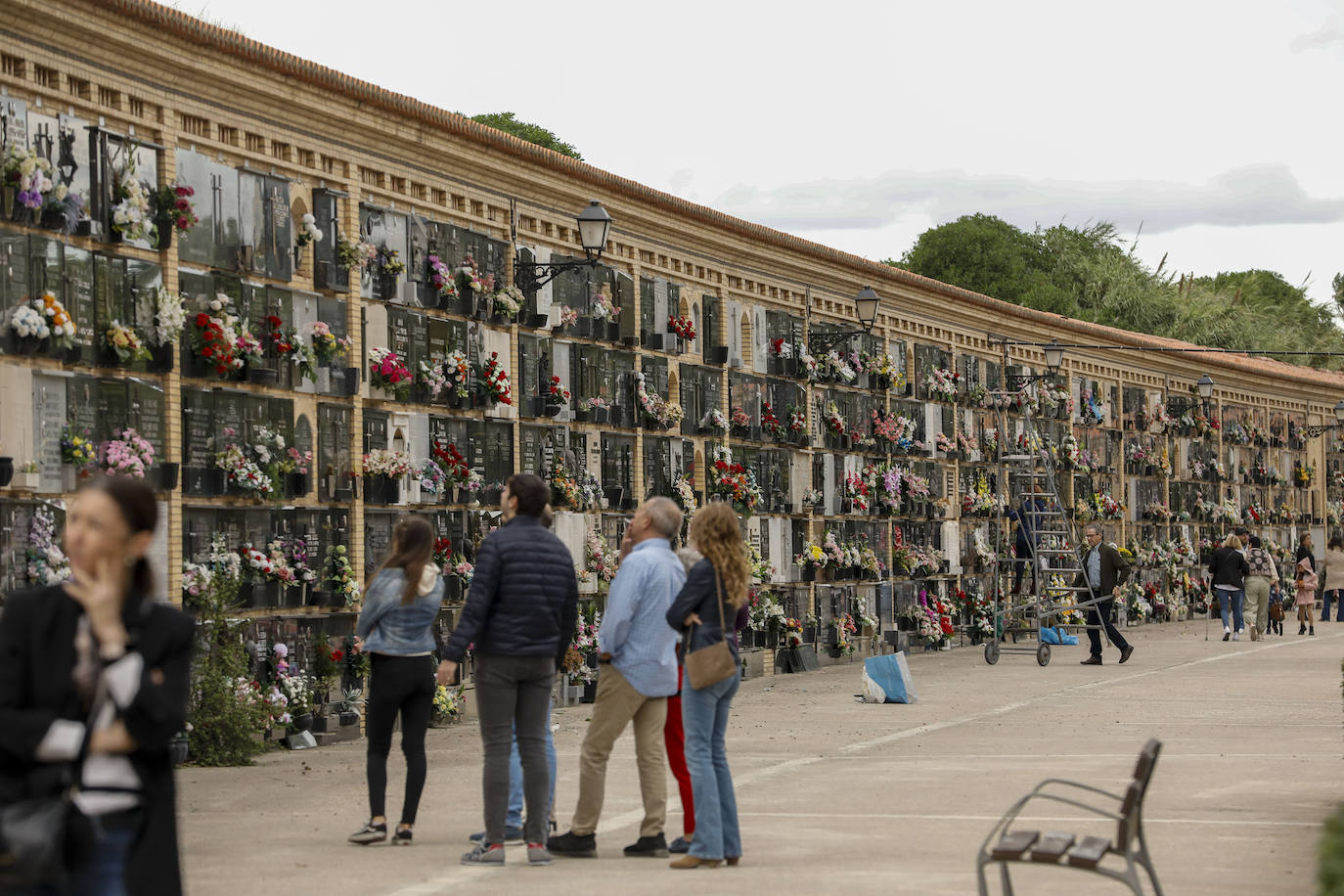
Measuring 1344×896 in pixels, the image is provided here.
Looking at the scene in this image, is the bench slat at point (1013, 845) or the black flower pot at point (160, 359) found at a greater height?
the black flower pot at point (160, 359)

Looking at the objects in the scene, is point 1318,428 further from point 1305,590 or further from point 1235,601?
point 1235,601

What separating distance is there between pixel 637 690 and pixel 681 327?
42.5ft

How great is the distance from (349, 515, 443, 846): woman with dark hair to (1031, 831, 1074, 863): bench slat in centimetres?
379

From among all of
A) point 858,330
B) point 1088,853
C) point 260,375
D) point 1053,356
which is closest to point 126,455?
point 260,375

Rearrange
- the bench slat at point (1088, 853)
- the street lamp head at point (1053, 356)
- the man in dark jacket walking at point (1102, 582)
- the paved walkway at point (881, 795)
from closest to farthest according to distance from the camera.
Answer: the bench slat at point (1088, 853) → the paved walkway at point (881, 795) → the man in dark jacket walking at point (1102, 582) → the street lamp head at point (1053, 356)

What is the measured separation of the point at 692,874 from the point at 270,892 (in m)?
1.92

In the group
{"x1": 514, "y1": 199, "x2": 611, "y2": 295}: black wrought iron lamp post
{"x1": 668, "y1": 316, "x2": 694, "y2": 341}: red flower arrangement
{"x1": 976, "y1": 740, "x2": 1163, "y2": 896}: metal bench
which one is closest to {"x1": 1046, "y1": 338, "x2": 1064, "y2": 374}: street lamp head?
{"x1": 668, "y1": 316, "x2": 694, "y2": 341}: red flower arrangement

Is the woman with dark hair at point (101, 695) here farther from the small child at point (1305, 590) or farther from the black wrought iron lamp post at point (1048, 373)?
the small child at point (1305, 590)

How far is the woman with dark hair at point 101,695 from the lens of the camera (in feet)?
16.2

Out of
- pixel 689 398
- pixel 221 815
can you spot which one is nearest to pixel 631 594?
pixel 221 815

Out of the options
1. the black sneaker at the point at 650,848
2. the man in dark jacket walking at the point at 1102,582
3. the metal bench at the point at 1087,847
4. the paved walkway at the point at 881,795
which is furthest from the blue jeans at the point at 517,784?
the man in dark jacket walking at the point at 1102,582

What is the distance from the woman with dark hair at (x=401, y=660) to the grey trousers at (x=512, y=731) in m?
0.66

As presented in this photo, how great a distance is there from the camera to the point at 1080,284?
66875 millimetres

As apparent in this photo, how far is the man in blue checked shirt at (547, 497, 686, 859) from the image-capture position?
9.74m
